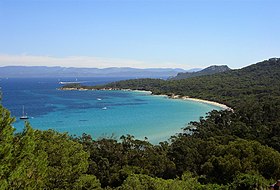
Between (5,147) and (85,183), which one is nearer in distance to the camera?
(5,147)

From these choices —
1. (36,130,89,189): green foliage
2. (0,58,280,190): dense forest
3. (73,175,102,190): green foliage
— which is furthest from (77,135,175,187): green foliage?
(36,130,89,189): green foliage

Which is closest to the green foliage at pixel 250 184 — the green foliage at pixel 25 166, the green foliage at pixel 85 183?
the green foliage at pixel 85 183

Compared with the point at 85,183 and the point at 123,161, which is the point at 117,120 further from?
the point at 85,183

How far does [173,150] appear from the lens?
2300 centimetres

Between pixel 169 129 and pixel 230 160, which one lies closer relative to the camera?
pixel 230 160

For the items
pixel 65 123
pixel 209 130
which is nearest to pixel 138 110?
pixel 65 123

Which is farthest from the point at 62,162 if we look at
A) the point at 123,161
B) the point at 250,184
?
the point at 123,161

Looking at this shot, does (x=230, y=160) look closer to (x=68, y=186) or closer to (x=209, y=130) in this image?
(x=68, y=186)

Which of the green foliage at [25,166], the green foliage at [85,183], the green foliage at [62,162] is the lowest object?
the green foliage at [85,183]

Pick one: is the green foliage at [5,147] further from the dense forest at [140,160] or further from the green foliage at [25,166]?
the green foliage at [25,166]

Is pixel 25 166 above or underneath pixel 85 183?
above

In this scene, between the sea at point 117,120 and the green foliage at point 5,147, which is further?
the sea at point 117,120

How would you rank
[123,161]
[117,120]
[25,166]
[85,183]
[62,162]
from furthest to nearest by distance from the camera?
[117,120], [123,161], [85,183], [62,162], [25,166]

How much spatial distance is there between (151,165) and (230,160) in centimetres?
503
